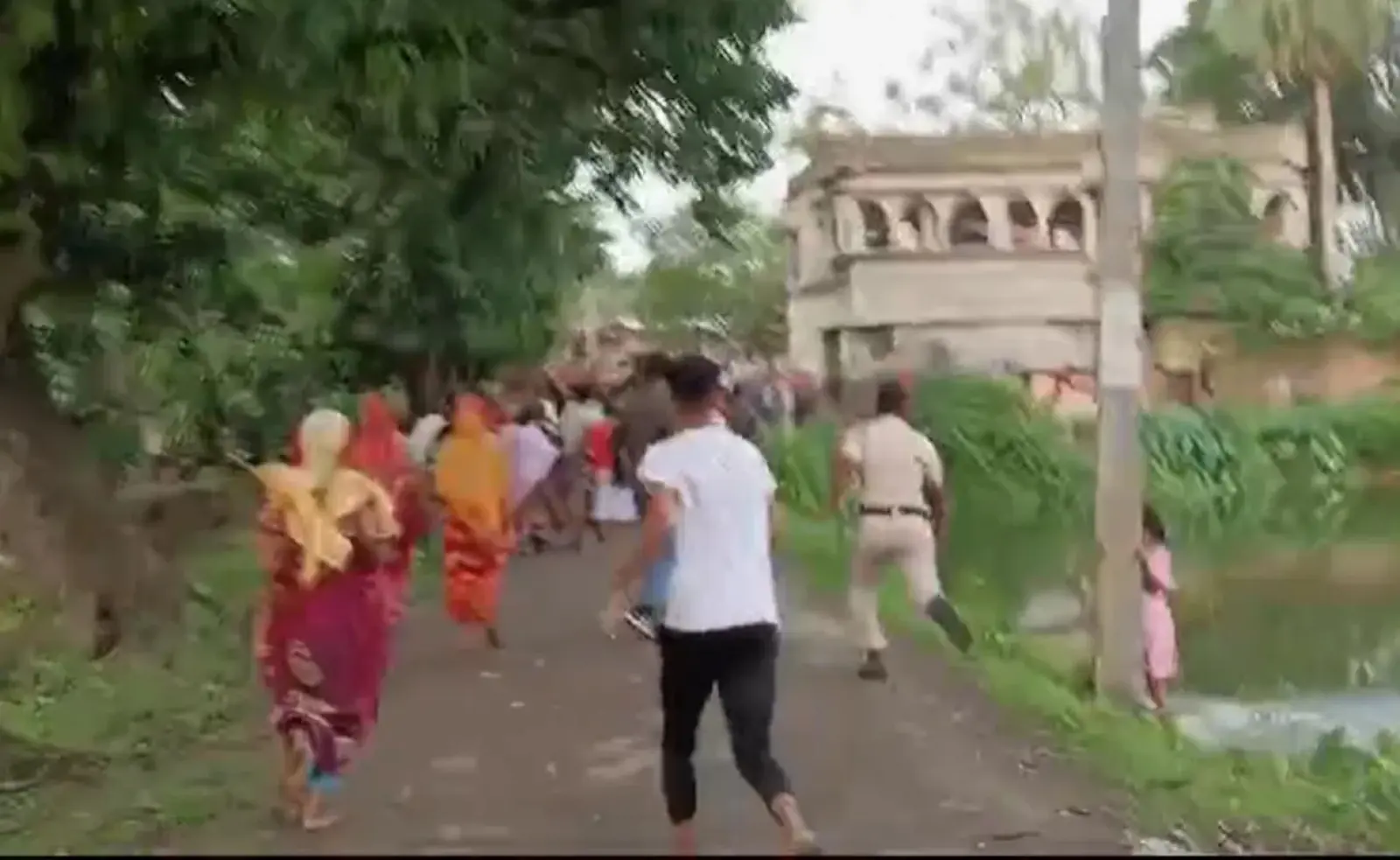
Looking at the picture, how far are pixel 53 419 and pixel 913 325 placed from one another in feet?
73.3

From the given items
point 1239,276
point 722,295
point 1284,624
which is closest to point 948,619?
point 1284,624

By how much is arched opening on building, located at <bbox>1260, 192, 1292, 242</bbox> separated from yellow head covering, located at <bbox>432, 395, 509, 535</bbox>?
24.3 m

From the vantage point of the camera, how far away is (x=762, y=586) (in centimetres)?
Answer: 615

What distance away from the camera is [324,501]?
23.1 ft

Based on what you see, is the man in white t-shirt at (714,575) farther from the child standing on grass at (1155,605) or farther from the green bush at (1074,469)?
the green bush at (1074,469)

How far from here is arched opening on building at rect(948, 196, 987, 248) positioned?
115ft

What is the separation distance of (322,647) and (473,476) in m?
4.83

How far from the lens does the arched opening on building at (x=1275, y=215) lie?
113 feet

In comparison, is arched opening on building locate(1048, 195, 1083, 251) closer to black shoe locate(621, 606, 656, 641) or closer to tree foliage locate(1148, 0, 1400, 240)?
tree foliage locate(1148, 0, 1400, 240)

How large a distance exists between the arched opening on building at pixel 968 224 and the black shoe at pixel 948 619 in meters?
23.9

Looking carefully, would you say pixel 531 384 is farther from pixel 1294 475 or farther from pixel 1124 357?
pixel 1294 475

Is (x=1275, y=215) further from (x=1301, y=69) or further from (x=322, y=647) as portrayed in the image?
(x=322, y=647)

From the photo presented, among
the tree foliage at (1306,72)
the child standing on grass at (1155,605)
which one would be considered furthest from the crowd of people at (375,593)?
the tree foliage at (1306,72)

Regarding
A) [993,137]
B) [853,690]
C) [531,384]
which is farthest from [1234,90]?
[853,690]
